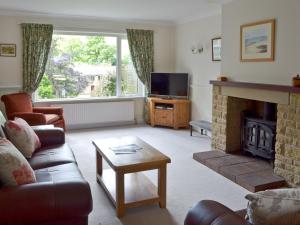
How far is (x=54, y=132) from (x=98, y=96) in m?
3.24

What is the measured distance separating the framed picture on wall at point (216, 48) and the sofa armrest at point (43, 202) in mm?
3961

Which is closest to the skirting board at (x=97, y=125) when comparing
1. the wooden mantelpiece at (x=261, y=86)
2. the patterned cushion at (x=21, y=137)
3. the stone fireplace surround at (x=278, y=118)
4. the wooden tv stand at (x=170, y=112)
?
the wooden tv stand at (x=170, y=112)

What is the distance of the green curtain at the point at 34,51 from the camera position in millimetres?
5645

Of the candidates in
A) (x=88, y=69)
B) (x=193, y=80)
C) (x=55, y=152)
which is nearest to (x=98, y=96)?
(x=88, y=69)

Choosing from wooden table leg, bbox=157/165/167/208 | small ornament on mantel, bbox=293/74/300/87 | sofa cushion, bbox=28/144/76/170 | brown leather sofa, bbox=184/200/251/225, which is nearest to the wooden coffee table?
wooden table leg, bbox=157/165/167/208

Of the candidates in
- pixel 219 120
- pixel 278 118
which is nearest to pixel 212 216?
pixel 278 118

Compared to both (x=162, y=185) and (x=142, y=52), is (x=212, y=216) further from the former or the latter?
(x=142, y=52)

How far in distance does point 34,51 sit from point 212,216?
17.0ft

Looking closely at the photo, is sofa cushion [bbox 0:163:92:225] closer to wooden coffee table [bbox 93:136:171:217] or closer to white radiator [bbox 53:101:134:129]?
wooden coffee table [bbox 93:136:171:217]

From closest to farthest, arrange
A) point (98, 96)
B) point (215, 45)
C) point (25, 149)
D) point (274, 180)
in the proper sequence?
point (25, 149) → point (274, 180) → point (215, 45) → point (98, 96)

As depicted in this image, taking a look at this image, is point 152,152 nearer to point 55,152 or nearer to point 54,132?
point 55,152

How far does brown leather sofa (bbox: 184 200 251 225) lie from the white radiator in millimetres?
5017

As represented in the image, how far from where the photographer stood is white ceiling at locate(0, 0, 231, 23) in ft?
15.3

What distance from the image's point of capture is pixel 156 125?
6617 millimetres
